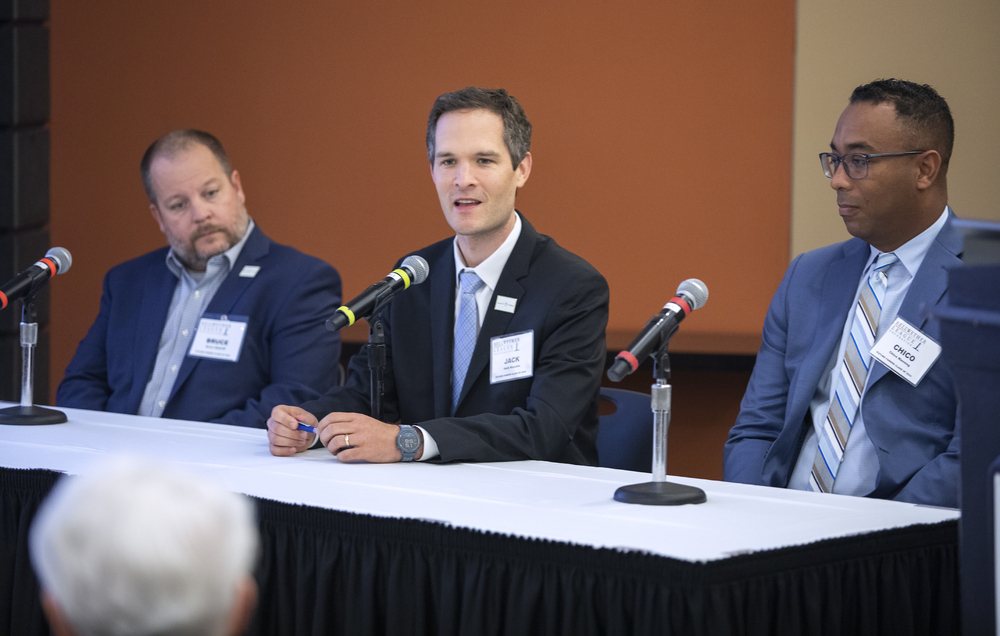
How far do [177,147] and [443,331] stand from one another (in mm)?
1423

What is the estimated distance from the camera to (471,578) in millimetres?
1640

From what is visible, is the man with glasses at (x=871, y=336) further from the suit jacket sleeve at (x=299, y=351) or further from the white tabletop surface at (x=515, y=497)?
the suit jacket sleeve at (x=299, y=351)

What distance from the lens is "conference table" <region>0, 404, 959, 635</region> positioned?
4.91 ft

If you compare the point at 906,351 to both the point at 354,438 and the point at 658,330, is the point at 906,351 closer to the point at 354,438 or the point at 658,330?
the point at 658,330

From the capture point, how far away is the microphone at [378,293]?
7.05ft

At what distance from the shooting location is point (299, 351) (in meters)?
3.19

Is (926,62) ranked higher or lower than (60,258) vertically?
higher

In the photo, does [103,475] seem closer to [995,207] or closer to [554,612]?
[554,612]

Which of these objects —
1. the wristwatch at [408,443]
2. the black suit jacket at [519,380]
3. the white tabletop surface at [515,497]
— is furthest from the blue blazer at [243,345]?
the wristwatch at [408,443]

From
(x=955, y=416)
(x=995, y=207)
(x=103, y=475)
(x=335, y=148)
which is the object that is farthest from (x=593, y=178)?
(x=103, y=475)

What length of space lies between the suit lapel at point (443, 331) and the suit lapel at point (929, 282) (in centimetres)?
103

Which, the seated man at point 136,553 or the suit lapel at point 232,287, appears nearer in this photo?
the seated man at point 136,553

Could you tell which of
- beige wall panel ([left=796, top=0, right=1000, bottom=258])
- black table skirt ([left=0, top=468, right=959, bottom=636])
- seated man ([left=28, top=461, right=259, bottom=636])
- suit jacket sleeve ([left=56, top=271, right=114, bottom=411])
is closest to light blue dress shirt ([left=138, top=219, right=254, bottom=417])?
suit jacket sleeve ([left=56, top=271, right=114, bottom=411])

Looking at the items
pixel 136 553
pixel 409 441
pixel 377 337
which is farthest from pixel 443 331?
pixel 136 553
